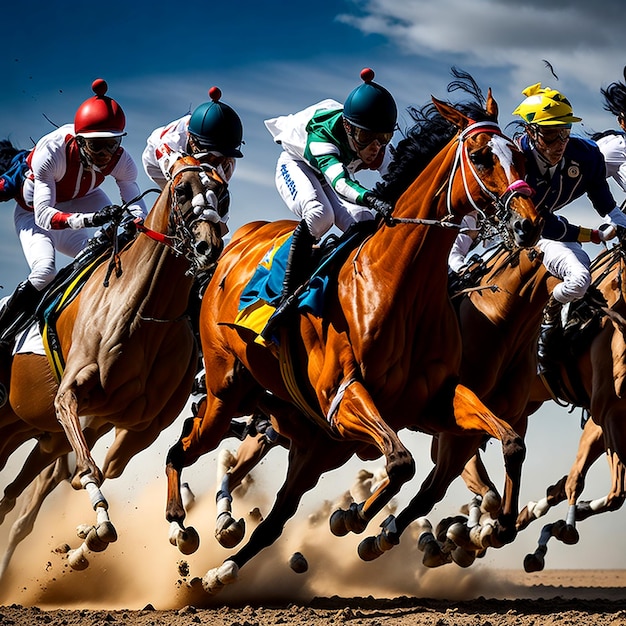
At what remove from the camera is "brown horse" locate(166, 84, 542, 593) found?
604cm

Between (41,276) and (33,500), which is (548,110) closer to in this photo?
(41,276)

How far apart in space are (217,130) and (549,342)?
2753 millimetres

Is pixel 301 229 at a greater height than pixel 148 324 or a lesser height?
greater

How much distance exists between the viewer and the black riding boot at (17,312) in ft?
27.3

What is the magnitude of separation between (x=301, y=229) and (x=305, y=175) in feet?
1.42

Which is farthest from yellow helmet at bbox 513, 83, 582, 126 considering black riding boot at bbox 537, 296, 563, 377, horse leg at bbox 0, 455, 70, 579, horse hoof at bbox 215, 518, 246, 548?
horse leg at bbox 0, 455, 70, 579

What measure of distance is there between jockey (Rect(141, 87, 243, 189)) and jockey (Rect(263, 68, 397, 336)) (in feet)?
1.80

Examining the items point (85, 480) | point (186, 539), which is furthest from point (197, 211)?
point (186, 539)

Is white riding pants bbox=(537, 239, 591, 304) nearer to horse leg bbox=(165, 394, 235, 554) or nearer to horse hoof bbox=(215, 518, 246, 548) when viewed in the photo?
horse leg bbox=(165, 394, 235, 554)

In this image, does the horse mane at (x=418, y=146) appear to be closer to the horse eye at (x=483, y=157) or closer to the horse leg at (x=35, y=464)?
the horse eye at (x=483, y=157)

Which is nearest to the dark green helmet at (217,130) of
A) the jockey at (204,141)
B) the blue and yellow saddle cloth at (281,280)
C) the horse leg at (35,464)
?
the jockey at (204,141)

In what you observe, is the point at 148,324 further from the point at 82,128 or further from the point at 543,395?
the point at 543,395

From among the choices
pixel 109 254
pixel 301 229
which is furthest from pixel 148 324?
pixel 301 229

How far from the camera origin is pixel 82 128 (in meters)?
7.97
